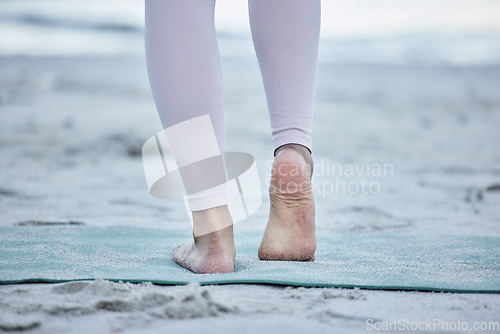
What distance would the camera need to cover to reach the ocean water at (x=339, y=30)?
965 centimetres

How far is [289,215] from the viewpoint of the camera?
1.26 metres

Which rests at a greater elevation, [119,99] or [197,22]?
[119,99]

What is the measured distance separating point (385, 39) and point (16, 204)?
1036cm

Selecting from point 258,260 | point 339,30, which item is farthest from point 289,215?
point 339,30

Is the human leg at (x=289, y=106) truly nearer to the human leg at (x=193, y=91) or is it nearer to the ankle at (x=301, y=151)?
the ankle at (x=301, y=151)

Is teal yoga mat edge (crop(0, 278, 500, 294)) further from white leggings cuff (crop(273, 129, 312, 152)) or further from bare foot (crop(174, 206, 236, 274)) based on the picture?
white leggings cuff (crop(273, 129, 312, 152))

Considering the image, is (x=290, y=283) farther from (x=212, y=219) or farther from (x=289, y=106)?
(x=289, y=106)

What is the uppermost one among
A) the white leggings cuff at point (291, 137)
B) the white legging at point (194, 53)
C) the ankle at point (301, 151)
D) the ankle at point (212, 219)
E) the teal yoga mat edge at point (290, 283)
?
the white legging at point (194, 53)

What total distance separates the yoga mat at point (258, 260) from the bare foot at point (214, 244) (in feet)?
0.12

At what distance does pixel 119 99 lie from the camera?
5.14 m

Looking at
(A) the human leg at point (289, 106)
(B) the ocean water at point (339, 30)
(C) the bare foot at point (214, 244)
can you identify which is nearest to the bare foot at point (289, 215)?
(A) the human leg at point (289, 106)

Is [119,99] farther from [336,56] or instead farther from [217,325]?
[336,56]

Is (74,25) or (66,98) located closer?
(66,98)

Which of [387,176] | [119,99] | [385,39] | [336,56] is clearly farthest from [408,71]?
[387,176]
